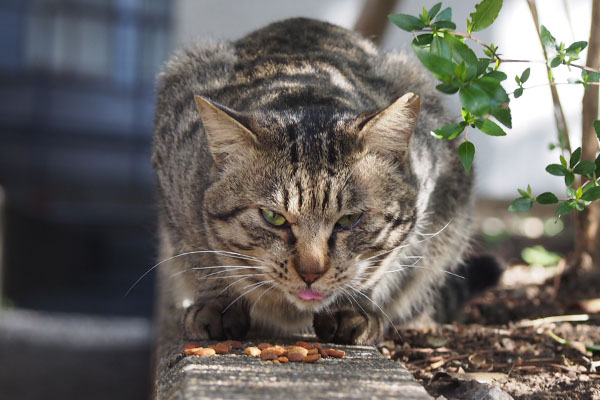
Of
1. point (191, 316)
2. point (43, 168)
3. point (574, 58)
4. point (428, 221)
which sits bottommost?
point (43, 168)

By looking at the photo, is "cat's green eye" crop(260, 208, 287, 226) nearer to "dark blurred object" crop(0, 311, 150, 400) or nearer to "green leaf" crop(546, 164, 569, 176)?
"green leaf" crop(546, 164, 569, 176)

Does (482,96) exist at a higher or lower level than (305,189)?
higher

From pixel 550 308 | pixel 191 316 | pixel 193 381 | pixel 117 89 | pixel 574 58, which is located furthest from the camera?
pixel 117 89

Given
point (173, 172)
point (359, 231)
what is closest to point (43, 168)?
point (173, 172)

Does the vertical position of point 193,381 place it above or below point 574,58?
below

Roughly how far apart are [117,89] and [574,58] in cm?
920

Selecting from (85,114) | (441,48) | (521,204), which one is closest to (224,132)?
(441,48)

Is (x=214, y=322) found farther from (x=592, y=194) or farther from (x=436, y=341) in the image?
(x=592, y=194)

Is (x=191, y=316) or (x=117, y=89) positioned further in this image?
(x=117, y=89)

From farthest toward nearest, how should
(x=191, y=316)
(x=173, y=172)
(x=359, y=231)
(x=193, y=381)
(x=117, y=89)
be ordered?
(x=117, y=89)
(x=173, y=172)
(x=191, y=316)
(x=359, y=231)
(x=193, y=381)

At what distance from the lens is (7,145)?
9531 millimetres

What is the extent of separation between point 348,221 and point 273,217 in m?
0.20

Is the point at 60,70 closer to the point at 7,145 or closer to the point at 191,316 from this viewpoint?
the point at 7,145

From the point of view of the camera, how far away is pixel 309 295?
5.98ft
